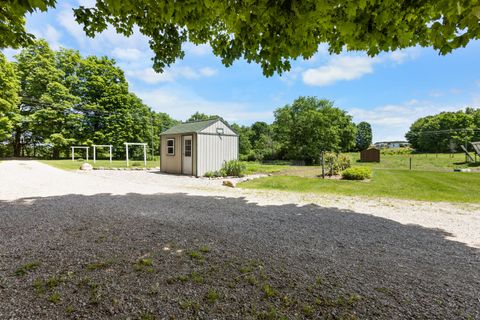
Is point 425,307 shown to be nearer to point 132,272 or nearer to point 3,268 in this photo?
point 132,272

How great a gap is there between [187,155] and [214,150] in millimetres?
1652

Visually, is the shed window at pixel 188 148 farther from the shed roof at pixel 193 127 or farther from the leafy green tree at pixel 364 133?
the leafy green tree at pixel 364 133

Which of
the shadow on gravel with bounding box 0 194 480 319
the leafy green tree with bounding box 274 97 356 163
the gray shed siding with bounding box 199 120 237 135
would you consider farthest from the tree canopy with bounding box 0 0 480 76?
the leafy green tree with bounding box 274 97 356 163

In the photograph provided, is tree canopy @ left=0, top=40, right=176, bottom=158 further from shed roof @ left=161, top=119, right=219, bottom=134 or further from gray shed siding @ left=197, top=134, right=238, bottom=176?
gray shed siding @ left=197, top=134, right=238, bottom=176

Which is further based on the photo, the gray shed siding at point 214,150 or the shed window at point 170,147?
the shed window at point 170,147

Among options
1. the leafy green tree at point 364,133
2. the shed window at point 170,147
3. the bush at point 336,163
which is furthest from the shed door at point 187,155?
the leafy green tree at point 364,133

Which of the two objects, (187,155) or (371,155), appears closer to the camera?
(187,155)

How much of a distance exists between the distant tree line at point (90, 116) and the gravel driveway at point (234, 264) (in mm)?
25619

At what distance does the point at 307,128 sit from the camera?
2966 cm

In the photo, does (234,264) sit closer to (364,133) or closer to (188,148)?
(188,148)

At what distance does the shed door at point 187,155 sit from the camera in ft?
45.3

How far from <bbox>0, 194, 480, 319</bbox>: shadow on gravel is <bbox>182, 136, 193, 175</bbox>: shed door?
29.8ft

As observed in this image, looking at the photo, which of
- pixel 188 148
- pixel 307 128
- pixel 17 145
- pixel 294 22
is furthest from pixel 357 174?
pixel 17 145

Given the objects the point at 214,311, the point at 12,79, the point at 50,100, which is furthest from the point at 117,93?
the point at 214,311
